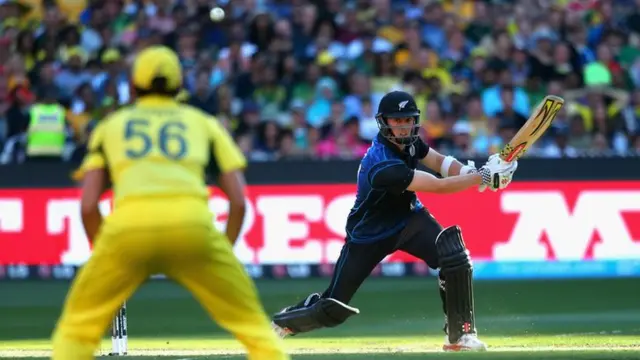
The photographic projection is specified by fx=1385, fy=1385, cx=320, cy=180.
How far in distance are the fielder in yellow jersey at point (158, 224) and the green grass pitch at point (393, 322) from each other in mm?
3111

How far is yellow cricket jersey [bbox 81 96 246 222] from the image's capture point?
667 cm

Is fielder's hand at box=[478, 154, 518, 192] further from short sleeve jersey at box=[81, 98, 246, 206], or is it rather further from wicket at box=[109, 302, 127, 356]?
short sleeve jersey at box=[81, 98, 246, 206]

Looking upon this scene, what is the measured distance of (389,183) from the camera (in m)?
10.0

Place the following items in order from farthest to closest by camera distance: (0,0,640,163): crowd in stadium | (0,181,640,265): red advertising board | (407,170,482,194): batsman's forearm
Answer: (0,0,640,163): crowd in stadium
(0,181,640,265): red advertising board
(407,170,482,194): batsman's forearm

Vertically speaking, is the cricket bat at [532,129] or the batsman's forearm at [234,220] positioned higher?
the cricket bat at [532,129]

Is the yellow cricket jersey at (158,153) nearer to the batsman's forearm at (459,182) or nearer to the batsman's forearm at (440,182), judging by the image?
the batsman's forearm at (440,182)

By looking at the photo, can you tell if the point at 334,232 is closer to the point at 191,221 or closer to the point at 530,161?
the point at 530,161

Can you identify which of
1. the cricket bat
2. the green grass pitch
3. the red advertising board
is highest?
the cricket bat

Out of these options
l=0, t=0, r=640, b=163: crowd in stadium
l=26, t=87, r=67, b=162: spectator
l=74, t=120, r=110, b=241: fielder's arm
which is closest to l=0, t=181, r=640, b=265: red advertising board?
l=0, t=0, r=640, b=163: crowd in stadium

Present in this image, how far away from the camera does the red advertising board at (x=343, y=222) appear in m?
16.8

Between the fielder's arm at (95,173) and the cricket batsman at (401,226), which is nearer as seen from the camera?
the fielder's arm at (95,173)

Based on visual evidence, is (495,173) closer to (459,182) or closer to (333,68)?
(459,182)

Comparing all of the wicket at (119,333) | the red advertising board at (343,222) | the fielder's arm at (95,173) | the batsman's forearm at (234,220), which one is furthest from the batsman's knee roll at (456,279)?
the red advertising board at (343,222)

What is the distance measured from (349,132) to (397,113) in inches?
336
